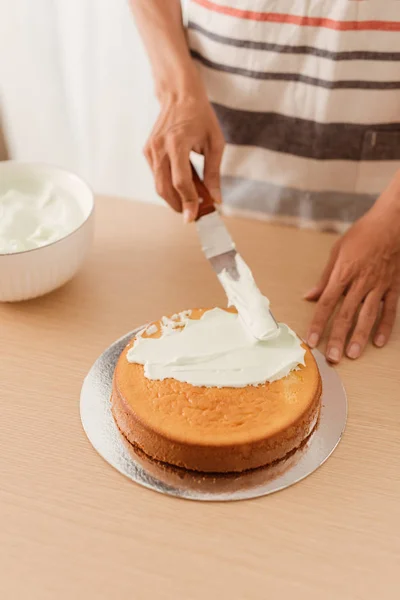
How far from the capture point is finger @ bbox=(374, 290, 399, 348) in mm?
991

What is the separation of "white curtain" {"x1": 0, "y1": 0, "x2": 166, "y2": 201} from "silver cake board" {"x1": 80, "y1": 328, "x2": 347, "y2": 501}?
40.6 inches

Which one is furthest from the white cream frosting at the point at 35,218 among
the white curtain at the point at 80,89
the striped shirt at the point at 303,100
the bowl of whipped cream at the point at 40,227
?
the white curtain at the point at 80,89

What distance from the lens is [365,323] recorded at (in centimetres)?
100

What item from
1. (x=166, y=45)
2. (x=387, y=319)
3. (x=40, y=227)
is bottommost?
(x=387, y=319)

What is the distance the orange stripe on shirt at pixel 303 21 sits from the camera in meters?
1.05

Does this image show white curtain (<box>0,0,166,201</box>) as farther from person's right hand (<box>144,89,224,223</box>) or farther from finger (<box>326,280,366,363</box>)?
finger (<box>326,280,366,363</box>)

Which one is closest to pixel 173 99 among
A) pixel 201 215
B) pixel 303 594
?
pixel 201 215

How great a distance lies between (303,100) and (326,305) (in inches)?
14.6

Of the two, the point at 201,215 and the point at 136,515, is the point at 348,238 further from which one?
the point at 136,515

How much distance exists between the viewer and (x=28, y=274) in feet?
3.25

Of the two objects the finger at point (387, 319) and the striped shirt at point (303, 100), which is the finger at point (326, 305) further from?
the striped shirt at point (303, 100)

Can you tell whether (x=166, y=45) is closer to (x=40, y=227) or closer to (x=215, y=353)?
(x=40, y=227)

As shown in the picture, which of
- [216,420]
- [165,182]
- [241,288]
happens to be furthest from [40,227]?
[216,420]

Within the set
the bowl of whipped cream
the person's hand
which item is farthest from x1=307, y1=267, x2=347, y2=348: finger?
the bowl of whipped cream
